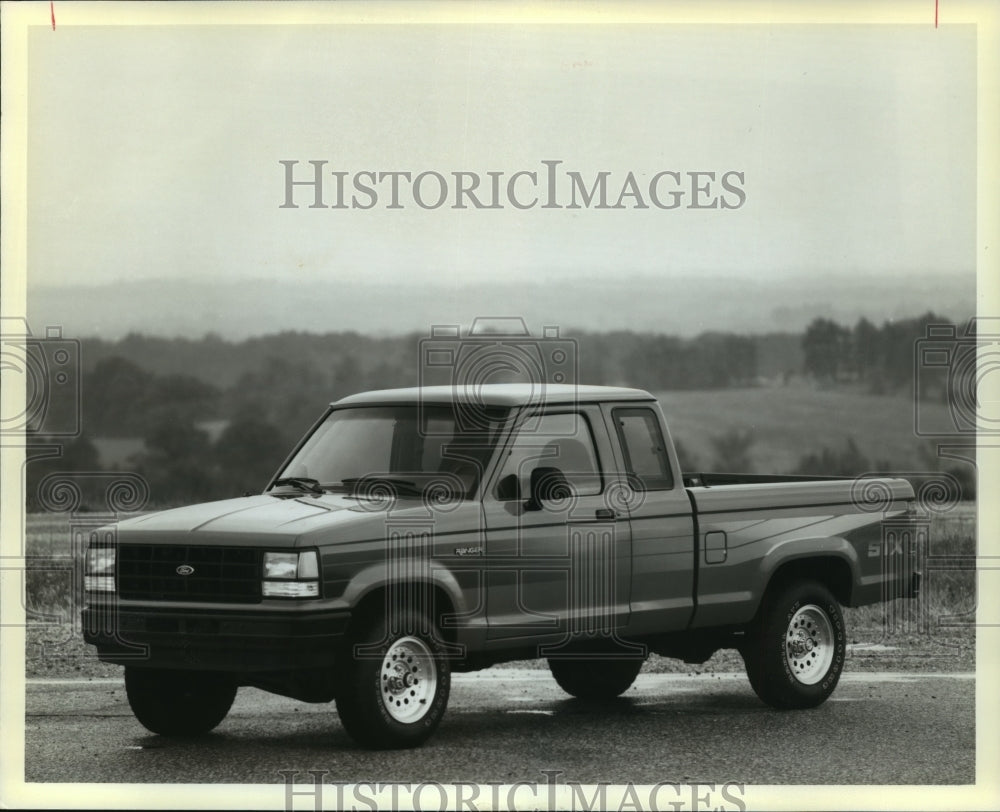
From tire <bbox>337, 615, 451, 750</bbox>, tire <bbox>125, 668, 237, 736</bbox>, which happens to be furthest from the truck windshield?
tire <bbox>125, 668, 237, 736</bbox>

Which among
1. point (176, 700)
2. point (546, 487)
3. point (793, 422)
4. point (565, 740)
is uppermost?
point (793, 422)

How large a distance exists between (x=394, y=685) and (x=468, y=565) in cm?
89

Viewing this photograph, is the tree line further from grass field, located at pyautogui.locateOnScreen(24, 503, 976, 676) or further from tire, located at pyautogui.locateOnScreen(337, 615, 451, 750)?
tire, located at pyautogui.locateOnScreen(337, 615, 451, 750)

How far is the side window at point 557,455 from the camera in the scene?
10016mm

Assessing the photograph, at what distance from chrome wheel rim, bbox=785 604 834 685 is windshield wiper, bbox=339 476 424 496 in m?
3.30

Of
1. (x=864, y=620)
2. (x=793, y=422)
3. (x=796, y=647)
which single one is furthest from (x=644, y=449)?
(x=793, y=422)

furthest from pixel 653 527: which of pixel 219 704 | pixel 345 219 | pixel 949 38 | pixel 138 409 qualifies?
pixel 138 409

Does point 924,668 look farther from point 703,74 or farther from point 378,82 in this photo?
point 378,82

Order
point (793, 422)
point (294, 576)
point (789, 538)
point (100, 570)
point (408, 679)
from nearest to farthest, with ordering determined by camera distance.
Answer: point (294, 576)
point (408, 679)
point (100, 570)
point (789, 538)
point (793, 422)

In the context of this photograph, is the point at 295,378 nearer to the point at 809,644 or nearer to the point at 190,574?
the point at 809,644

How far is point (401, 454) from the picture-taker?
1021 cm

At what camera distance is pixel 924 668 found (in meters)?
13.8

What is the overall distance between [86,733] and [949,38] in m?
7.67

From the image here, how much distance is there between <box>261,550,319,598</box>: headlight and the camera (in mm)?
8914
